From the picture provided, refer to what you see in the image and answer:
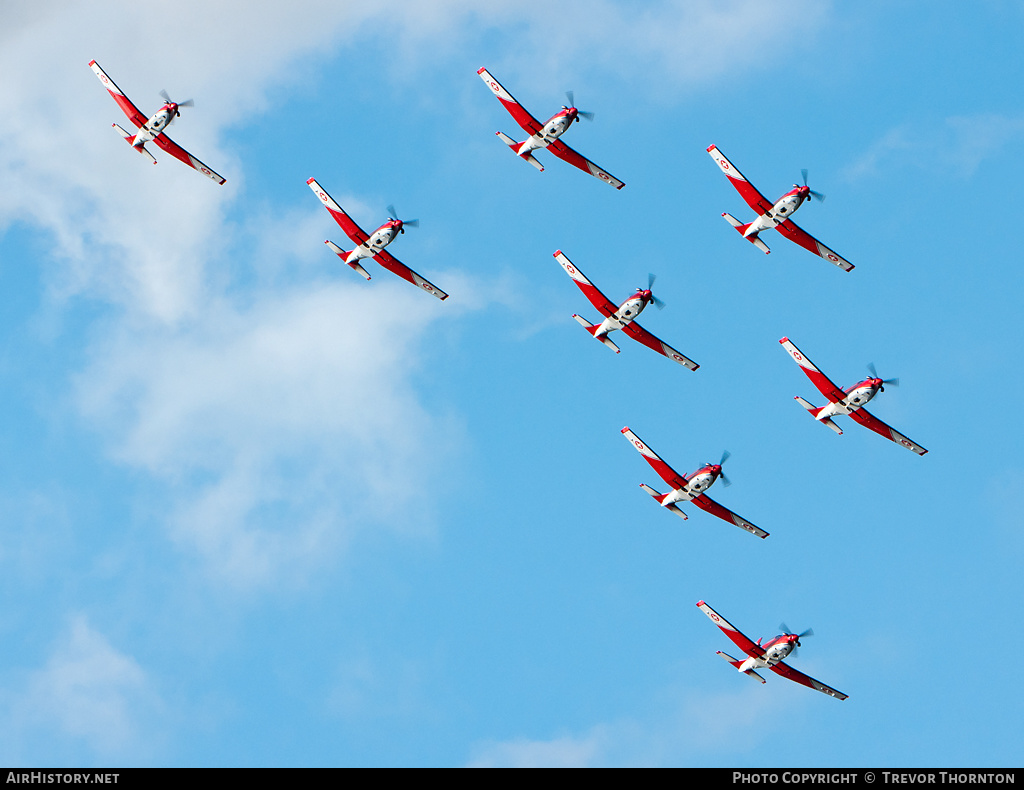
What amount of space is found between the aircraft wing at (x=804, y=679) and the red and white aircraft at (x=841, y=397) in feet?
72.4

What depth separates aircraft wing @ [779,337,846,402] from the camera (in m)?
111

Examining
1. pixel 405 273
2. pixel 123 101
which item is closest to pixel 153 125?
pixel 123 101

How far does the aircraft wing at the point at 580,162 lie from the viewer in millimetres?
112688

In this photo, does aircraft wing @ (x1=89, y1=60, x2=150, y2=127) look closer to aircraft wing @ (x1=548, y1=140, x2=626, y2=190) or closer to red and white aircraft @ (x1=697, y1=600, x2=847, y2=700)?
aircraft wing @ (x1=548, y1=140, x2=626, y2=190)

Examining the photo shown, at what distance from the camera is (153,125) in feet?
370

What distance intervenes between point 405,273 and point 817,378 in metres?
39.6

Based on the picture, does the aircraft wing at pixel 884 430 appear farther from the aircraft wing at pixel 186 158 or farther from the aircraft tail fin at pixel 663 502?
the aircraft wing at pixel 186 158

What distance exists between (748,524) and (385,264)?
4183cm

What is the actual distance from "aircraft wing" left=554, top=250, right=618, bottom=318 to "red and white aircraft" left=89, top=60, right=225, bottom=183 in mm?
33910

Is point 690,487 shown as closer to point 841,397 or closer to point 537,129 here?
A: point 841,397

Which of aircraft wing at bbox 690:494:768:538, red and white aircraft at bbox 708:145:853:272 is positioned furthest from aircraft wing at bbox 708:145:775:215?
aircraft wing at bbox 690:494:768:538
